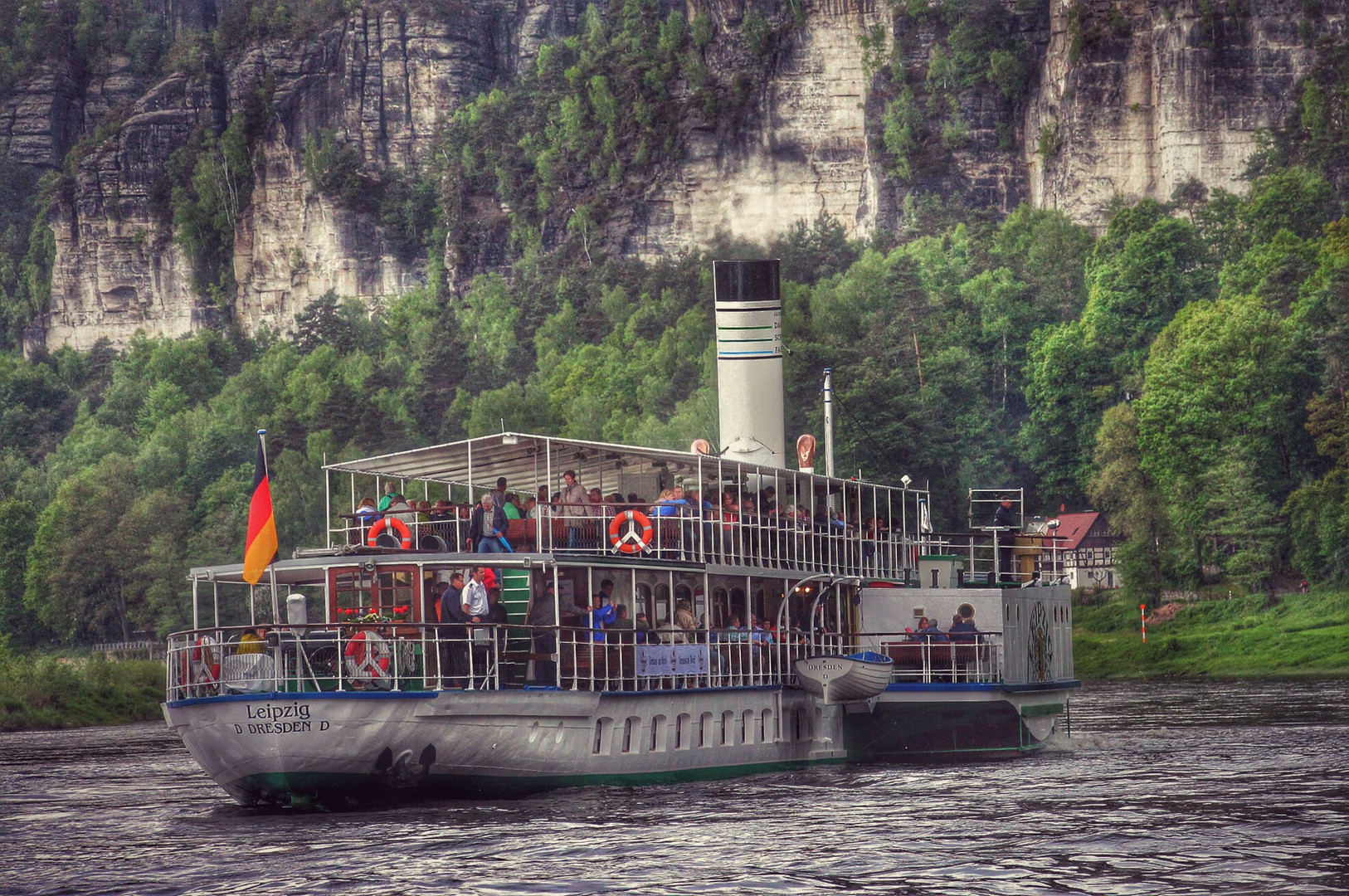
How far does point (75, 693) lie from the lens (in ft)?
226

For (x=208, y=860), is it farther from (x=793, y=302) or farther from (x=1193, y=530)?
(x=793, y=302)

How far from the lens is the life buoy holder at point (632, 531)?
31453 mm

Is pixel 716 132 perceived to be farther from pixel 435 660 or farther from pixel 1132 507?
pixel 435 660

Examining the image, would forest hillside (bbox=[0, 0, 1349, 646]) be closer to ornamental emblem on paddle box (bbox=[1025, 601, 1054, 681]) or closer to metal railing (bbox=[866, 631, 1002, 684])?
ornamental emblem on paddle box (bbox=[1025, 601, 1054, 681])

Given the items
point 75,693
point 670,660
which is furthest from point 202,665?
point 75,693

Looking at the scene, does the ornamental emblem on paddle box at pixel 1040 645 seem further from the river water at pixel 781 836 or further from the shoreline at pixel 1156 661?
the shoreline at pixel 1156 661

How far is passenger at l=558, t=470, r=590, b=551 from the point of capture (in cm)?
3125

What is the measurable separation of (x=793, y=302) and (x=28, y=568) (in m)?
42.5

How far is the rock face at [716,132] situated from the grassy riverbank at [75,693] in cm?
8677

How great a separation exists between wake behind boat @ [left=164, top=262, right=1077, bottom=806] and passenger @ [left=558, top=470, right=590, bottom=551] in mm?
56

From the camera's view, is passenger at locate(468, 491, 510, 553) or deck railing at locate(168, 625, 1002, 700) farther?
passenger at locate(468, 491, 510, 553)

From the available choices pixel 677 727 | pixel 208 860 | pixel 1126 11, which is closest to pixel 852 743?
pixel 677 727

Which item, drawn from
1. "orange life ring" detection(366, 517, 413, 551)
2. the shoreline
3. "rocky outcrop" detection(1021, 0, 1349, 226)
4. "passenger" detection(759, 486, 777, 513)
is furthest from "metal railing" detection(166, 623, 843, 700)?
"rocky outcrop" detection(1021, 0, 1349, 226)

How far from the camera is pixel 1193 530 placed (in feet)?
285
